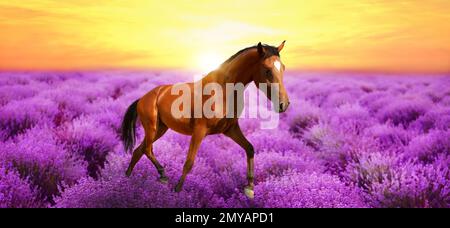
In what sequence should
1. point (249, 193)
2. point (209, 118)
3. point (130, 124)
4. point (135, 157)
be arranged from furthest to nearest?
point (130, 124) → point (135, 157) → point (249, 193) → point (209, 118)

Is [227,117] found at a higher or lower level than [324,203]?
higher

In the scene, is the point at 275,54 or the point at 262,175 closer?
the point at 275,54

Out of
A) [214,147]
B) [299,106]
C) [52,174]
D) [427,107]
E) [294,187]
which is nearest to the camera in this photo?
[294,187]

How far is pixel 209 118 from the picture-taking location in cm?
355

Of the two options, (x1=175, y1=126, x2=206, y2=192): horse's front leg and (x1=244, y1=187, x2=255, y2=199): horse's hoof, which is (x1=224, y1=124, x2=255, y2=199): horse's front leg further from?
(x1=175, y1=126, x2=206, y2=192): horse's front leg

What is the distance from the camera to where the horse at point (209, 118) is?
3.39m

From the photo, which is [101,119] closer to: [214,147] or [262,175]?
[214,147]

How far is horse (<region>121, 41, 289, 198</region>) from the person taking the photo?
339cm

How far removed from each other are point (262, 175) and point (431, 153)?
2.46 m

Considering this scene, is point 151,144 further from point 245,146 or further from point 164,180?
point 245,146

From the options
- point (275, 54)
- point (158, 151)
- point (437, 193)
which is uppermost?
point (275, 54)

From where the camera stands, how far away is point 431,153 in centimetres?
550

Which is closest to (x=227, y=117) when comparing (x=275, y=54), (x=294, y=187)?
(x=275, y=54)

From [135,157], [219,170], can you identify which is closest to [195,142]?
[135,157]
